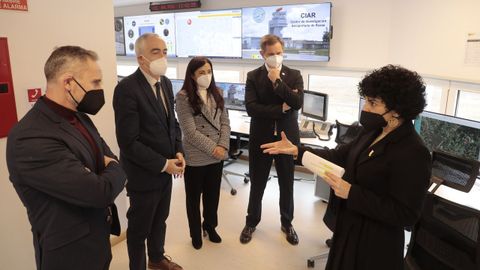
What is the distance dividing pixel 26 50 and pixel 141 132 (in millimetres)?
886

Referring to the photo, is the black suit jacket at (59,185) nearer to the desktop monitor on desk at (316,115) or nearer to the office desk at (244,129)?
the office desk at (244,129)

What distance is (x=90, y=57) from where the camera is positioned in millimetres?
1473

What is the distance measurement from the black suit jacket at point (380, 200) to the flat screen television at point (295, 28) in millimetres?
2662

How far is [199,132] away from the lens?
A: 8.51ft

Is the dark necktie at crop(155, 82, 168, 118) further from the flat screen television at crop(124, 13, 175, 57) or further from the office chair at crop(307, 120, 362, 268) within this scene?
the flat screen television at crop(124, 13, 175, 57)

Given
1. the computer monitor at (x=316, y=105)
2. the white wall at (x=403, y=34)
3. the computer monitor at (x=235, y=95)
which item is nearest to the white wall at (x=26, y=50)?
the computer monitor at (x=235, y=95)

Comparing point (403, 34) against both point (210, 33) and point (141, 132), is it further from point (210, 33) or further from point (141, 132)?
point (141, 132)

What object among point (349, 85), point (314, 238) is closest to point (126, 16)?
point (349, 85)

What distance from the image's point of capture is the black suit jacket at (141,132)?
Answer: 2.06m

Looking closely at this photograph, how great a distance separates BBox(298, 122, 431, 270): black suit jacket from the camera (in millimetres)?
1393

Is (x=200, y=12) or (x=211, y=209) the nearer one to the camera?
(x=211, y=209)

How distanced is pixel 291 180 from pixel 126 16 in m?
4.52

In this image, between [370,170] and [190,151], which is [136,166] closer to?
[190,151]

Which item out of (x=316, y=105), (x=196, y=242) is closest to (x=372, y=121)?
(x=196, y=242)
